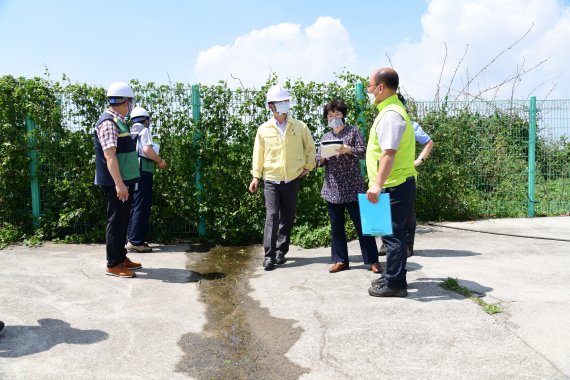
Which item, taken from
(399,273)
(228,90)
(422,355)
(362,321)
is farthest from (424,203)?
(422,355)

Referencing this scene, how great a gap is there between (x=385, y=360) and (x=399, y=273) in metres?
1.29

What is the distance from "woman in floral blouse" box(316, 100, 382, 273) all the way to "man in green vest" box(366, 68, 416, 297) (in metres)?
0.84

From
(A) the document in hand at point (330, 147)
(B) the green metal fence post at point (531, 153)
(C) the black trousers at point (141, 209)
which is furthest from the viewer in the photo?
(B) the green metal fence post at point (531, 153)

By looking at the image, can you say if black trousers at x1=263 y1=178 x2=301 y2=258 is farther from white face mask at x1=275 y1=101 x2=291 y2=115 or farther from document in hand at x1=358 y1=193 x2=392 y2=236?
document in hand at x1=358 y1=193 x2=392 y2=236

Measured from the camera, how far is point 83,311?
15.4 feet

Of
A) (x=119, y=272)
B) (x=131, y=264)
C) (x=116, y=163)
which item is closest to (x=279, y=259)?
(x=131, y=264)

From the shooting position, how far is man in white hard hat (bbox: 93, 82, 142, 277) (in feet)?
17.4

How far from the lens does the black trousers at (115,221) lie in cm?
555

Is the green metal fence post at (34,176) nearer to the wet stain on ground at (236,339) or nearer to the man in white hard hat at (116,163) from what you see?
the man in white hard hat at (116,163)

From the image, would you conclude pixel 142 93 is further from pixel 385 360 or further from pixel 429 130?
pixel 385 360

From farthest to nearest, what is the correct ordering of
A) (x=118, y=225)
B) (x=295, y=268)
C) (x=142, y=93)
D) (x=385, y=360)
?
1. (x=142, y=93)
2. (x=295, y=268)
3. (x=118, y=225)
4. (x=385, y=360)

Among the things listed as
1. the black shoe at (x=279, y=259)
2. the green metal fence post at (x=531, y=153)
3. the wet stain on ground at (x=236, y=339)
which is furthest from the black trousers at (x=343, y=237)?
the green metal fence post at (x=531, y=153)

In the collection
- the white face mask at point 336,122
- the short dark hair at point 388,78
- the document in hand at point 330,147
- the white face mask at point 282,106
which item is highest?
the short dark hair at point 388,78

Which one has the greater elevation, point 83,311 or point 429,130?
point 429,130
